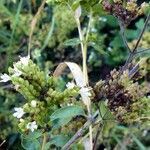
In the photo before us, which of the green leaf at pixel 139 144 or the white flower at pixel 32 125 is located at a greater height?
the white flower at pixel 32 125

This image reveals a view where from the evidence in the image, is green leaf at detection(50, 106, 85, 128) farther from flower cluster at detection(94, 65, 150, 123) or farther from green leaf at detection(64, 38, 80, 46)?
green leaf at detection(64, 38, 80, 46)

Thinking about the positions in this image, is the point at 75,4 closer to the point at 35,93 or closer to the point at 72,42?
the point at 72,42

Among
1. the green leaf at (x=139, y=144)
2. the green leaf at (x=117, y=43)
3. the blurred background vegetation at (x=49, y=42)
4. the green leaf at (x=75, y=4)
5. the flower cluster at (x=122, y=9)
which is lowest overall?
the green leaf at (x=139, y=144)

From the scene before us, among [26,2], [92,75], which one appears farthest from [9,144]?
[26,2]

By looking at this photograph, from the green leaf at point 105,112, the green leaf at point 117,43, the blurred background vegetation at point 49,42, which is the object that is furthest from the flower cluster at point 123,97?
the green leaf at point 117,43

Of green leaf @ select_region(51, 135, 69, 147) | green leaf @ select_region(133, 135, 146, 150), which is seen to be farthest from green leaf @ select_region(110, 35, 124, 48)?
green leaf @ select_region(51, 135, 69, 147)

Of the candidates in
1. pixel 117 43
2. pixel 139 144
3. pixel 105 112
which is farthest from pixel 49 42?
pixel 105 112

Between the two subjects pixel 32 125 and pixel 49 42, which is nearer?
pixel 32 125

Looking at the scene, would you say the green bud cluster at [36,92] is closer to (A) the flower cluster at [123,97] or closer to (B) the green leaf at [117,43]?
(A) the flower cluster at [123,97]
